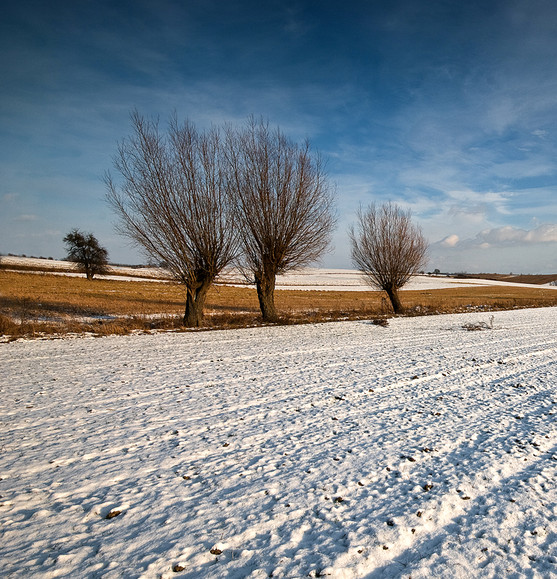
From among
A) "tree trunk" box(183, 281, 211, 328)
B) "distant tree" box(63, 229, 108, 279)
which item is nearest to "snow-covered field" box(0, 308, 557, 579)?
"tree trunk" box(183, 281, 211, 328)

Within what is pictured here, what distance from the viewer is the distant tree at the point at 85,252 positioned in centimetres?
5619

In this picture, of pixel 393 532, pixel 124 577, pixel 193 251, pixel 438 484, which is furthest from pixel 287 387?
pixel 193 251

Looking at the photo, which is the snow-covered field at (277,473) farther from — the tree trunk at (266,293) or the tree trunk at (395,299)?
the tree trunk at (395,299)

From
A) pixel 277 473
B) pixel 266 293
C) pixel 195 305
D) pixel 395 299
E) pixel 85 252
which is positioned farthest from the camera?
pixel 85 252

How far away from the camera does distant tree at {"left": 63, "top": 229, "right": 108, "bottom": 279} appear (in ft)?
184

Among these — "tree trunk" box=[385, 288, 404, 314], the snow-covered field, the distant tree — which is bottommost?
the snow-covered field

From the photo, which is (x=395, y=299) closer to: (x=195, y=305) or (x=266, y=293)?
(x=266, y=293)

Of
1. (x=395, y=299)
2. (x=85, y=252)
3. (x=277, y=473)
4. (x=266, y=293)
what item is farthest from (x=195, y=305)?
(x=85, y=252)

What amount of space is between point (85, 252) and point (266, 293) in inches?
1849

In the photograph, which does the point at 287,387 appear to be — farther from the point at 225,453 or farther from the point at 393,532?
the point at 393,532

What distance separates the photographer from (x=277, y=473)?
3.97m

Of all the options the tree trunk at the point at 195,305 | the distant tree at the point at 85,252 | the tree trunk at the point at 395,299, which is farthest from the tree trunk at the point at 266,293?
the distant tree at the point at 85,252

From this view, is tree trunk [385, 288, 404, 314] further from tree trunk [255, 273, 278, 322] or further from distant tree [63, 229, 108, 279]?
distant tree [63, 229, 108, 279]

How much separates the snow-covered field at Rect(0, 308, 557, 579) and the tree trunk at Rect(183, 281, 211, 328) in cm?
909
